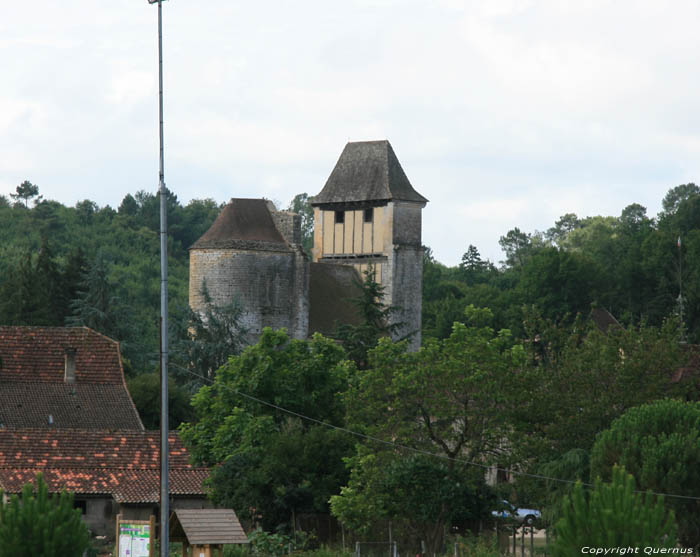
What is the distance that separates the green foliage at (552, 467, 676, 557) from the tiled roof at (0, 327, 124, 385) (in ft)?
113

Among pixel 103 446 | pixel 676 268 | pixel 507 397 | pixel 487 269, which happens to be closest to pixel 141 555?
pixel 507 397

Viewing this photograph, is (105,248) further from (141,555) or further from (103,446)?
(141,555)

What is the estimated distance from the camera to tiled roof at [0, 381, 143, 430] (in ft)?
169

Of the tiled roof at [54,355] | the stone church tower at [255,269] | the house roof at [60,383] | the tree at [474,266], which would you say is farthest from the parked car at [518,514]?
the tree at [474,266]

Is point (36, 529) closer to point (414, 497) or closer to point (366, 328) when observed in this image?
point (414, 497)

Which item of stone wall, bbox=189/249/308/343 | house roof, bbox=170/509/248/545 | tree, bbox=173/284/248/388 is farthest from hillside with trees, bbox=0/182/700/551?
stone wall, bbox=189/249/308/343

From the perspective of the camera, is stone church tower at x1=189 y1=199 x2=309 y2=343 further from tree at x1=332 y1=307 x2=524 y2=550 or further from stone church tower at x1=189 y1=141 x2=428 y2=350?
tree at x1=332 y1=307 x2=524 y2=550

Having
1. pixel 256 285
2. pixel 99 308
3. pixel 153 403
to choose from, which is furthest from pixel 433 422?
pixel 99 308

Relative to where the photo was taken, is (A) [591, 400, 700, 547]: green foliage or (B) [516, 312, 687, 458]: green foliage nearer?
(A) [591, 400, 700, 547]: green foliage

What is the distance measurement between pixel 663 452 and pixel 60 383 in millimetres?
26257

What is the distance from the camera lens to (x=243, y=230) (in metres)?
77.7

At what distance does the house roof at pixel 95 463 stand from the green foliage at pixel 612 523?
21.9 meters

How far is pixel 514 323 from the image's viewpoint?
95125 mm

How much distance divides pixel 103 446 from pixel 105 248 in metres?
76.5
